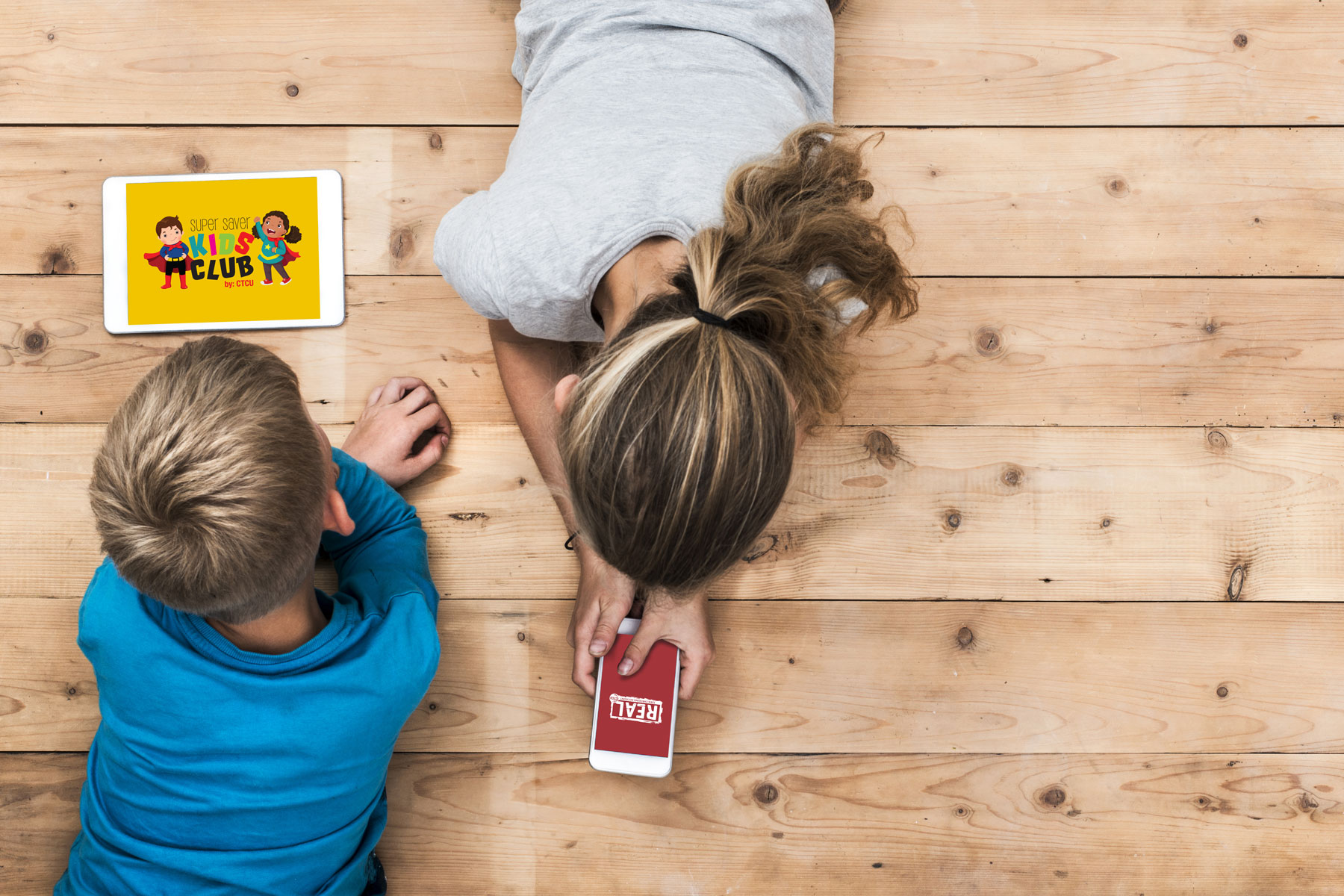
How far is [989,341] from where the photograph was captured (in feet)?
3.29

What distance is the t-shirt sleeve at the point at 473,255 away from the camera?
71cm

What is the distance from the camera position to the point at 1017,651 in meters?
0.99

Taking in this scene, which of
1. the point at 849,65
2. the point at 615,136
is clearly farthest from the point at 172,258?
the point at 849,65

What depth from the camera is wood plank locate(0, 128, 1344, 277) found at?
1.00 m

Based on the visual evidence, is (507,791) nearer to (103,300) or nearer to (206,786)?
(206,786)

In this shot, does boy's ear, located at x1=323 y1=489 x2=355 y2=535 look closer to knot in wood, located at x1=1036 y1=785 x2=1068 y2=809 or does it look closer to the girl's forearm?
the girl's forearm

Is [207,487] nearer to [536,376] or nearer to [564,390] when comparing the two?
[564,390]

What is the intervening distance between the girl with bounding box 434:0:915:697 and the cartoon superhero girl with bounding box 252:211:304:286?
0.28m

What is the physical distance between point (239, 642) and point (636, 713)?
41 cm

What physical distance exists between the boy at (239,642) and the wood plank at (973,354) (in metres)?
0.19

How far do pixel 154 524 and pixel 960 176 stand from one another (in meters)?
0.91

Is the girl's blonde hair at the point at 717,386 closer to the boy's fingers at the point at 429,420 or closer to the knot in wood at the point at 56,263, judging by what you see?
the boy's fingers at the point at 429,420

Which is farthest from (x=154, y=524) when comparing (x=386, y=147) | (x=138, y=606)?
(x=386, y=147)

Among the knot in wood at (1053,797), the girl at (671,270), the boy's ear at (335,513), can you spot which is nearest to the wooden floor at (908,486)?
the knot in wood at (1053,797)
